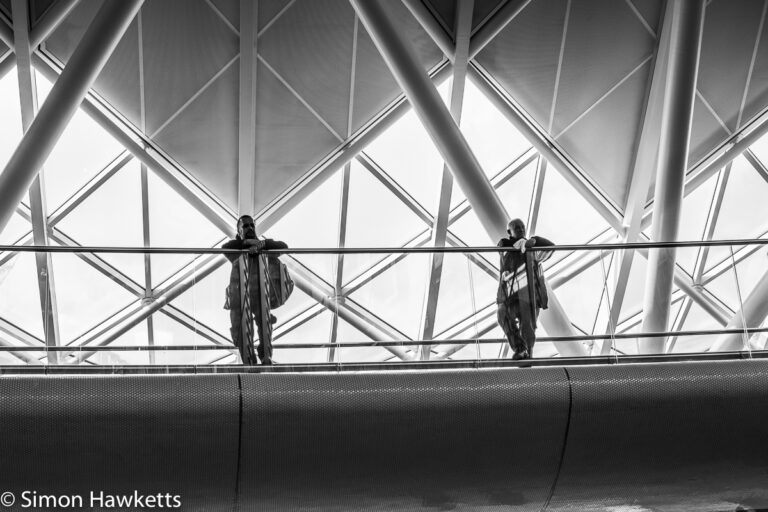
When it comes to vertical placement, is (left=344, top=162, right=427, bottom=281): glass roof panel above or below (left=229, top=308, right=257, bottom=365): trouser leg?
above

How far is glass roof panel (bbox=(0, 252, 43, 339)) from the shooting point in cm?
1226

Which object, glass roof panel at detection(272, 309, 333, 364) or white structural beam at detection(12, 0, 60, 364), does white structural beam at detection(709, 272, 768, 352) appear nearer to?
glass roof panel at detection(272, 309, 333, 364)

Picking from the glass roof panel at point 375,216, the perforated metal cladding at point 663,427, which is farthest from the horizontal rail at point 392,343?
the glass roof panel at point 375,216

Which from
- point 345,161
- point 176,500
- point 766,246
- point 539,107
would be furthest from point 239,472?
point 539,107

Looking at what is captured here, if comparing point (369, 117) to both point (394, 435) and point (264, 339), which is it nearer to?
point (264, 339)

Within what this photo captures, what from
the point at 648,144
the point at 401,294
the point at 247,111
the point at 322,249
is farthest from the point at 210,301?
the point at 648,144

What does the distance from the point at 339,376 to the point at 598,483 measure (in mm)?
4242

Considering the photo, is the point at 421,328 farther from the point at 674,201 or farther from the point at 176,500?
the point at 674,201

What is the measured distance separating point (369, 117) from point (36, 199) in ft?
36.1

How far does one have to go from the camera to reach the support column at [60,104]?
58.8 feet

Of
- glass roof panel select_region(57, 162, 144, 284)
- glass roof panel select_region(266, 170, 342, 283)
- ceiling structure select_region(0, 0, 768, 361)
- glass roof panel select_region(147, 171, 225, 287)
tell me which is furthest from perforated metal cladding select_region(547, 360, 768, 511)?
glass roof panel select_region(57, 162, 144, 284)

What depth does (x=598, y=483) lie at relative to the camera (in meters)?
12.4

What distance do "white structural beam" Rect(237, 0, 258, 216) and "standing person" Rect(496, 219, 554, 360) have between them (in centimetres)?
1430

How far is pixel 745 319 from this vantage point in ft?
45.0
